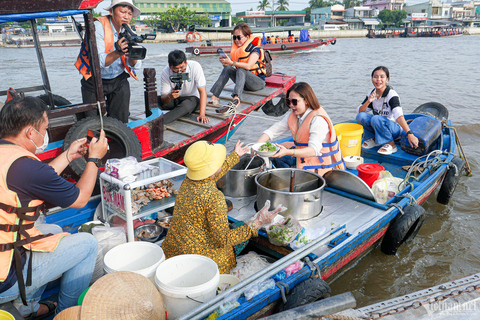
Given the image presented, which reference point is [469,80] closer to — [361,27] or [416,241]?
[416,241]

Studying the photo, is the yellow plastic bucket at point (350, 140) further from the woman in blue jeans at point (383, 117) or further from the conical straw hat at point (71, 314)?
the conical straw hat at point (71, 314)

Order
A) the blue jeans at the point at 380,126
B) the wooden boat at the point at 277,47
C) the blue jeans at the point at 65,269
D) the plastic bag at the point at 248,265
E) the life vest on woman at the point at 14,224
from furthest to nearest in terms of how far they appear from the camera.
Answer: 1. the wooden boat at the point at 277,47
2. the blue jeans at the point at 380,126
3. the plastic bag at the point at 248,265
4. the blue jeans at the point at 65,269
5. the life vest on woman at the point at 14,224

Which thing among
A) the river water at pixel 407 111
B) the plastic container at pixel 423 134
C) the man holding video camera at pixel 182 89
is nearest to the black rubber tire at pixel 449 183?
the river water at pixel 407 111

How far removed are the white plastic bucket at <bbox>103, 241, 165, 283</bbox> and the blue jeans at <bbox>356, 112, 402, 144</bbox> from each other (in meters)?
4.28

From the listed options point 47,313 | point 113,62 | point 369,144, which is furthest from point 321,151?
point 47,313

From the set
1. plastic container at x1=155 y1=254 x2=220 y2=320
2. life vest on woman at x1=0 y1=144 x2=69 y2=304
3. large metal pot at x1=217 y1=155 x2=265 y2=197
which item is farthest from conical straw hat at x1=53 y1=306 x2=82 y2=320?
large metal pot at x1=217 y1=155 x2=265 y2=197

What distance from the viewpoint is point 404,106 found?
480 inches

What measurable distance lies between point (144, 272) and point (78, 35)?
287cm

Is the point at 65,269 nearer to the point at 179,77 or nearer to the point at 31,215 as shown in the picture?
the point at 31,215

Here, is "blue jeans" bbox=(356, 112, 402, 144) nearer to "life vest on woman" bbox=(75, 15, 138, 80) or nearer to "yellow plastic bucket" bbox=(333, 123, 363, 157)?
"yellow plastic bucket" bbox=(333, 123, 363, 157)

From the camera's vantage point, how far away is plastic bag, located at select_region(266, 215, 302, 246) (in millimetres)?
3168

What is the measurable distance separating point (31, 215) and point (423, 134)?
17.7 feet

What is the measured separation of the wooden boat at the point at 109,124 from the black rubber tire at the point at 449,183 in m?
3.29

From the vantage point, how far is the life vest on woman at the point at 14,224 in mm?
1990
